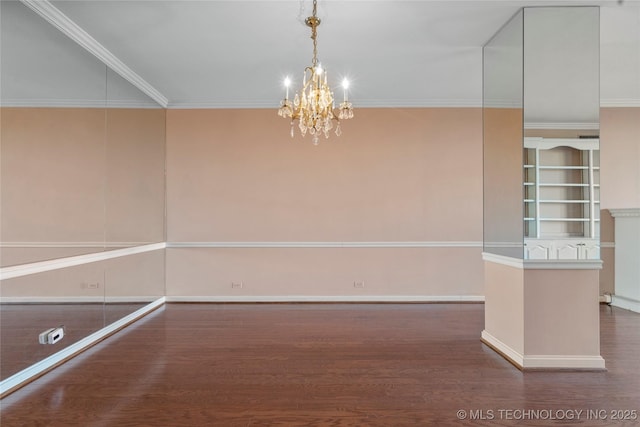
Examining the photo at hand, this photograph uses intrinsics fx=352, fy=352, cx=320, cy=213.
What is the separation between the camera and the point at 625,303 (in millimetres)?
4445

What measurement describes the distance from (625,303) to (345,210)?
3.72 meters

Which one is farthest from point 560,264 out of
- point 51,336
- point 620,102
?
point 51,336

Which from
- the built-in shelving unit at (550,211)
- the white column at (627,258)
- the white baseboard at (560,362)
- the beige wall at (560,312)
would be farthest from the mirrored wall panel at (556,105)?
the white column at (627,258)

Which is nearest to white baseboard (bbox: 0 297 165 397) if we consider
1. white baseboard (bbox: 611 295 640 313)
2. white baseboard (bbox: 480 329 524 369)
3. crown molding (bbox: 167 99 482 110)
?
crown molding (bbox: 167 99 482 110)

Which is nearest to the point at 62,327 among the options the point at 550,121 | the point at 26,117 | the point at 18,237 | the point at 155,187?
the point at 18,237

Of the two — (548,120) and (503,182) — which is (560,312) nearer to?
(503,182)

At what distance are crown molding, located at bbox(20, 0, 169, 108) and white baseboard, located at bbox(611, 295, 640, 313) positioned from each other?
6.46 meters

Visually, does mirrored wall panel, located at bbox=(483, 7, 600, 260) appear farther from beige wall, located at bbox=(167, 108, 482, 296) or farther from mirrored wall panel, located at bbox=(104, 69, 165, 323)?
mirrored wall panel, located at bbox=(104, 69, 165, 323)

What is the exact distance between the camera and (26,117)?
249 centimetres

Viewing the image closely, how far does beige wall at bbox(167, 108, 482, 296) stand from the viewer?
15.8 feet

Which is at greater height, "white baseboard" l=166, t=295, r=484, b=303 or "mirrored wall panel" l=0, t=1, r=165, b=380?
"mirrored wall panel" l=0, t=1, r=165, b=380

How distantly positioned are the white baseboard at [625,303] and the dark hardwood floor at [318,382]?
0.75 meters

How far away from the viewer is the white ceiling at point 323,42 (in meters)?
2.70

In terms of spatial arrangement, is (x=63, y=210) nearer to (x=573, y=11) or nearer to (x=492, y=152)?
(x=492, y=152)
